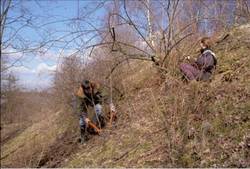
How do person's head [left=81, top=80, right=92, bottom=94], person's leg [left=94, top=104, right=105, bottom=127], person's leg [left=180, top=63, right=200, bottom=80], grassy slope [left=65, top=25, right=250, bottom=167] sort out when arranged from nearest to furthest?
grassy slope [left=65, top=25, right=250, bottom=167]
person's leg [left=180, top=63, right=200, bottom=80]
person's leg [left=94, top=104, right=105, bottom=127]
person's head [left=81, top=80, right=92, bottom=94]

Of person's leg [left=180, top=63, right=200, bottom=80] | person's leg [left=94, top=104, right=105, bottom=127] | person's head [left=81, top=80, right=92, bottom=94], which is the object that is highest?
person's leg [left=180, top=63, right=200, bottom=80]

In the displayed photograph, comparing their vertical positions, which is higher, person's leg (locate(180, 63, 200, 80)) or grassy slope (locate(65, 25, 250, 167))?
person's leg (locate(180, 63, 200, 80))

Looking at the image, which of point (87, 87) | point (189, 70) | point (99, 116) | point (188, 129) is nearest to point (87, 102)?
point (87, 87)

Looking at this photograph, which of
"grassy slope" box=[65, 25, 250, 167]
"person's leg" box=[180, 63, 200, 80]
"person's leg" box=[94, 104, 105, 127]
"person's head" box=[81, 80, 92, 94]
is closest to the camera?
"grassy slope" box=[65, 25, 250, 167]

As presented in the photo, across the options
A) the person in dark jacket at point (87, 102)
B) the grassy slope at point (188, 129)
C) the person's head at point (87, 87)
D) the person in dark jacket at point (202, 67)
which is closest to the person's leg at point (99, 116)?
the person in dark jacket at point (87, 102)

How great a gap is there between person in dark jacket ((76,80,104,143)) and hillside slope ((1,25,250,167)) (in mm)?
419

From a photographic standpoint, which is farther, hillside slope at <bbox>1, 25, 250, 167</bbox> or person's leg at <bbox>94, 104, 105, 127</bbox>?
person's leg at <bbox>94, 104, 105, 127</bbox>

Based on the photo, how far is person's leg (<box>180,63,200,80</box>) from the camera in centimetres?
750

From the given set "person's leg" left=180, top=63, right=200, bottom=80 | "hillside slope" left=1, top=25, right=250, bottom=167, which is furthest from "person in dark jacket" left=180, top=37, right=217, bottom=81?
"hillside slope" left=1, top=25, right=250, bottom=167

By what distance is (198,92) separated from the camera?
6.64 metres

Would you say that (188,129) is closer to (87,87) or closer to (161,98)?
(161,98)

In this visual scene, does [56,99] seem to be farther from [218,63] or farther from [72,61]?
[218,63]

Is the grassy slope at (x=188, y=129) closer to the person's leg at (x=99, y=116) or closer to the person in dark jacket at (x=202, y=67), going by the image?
the person in dark jacket at (x=202, y=67)

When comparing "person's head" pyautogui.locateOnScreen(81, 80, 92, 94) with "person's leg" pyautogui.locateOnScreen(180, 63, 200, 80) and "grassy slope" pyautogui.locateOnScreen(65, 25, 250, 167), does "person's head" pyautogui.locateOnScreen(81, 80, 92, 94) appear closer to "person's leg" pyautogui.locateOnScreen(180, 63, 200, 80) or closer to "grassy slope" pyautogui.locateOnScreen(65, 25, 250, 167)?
"grassy slope" pyautogui.locateOnScreen(65, 25, 250, 167)
